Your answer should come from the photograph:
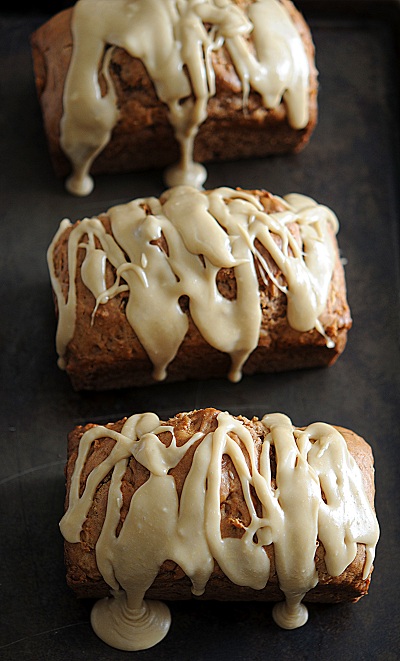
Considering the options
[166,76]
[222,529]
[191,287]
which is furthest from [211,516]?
[166,76]

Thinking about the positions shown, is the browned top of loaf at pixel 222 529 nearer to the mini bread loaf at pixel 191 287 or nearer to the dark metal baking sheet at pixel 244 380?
the dark metal baking sheet at pixel 244 380

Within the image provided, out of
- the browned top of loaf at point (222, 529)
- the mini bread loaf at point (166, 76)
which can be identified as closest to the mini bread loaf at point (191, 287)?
the browned top of loaf at point (222, 529)

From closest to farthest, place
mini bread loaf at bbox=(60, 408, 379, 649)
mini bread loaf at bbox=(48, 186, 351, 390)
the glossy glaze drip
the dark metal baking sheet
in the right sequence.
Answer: mini bread loaf at bbox=(60, 408, 379, 649), the dark metal baking sheet, mini bread loaf at bbox=(48, 186, 351, 390), the glossy glaze drip

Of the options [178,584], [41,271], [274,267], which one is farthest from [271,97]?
[178,584]

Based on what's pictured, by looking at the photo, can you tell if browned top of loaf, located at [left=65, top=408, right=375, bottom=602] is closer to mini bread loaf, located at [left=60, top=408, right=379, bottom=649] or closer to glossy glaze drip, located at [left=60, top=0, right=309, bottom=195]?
mini bread loaf, located at [left=60, top=408, right=379, bottom=649]

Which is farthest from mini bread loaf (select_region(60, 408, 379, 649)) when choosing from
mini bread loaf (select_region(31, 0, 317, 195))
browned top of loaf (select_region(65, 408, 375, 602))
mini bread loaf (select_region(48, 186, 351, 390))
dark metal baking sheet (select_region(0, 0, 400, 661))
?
mini bread loaf (select_region(31, 0, 317, 195))

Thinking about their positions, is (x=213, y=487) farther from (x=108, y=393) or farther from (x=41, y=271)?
(x=41, y=271)
